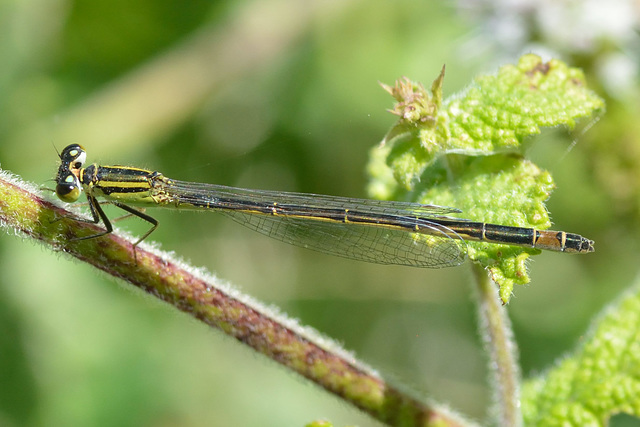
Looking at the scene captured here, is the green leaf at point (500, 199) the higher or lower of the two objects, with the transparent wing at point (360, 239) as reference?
lower

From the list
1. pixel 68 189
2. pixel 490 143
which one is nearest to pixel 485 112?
pixel 490 143

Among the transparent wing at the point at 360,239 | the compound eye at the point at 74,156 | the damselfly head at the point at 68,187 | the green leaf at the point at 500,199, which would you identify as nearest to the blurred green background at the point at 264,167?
the transparent wing at the point at 360,239

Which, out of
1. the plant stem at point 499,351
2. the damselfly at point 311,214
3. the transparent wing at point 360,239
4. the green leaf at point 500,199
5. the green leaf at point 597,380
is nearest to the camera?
the green leaf at point 500,199

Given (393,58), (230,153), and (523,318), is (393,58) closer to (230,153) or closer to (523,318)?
(230,153)

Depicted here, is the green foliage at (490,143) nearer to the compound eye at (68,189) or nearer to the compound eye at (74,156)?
the compound eye at (68,189)

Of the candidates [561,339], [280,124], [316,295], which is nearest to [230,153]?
[280,124]

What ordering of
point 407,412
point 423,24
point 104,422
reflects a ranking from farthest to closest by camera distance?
point 423,24 → point 104,422 → point 407,412

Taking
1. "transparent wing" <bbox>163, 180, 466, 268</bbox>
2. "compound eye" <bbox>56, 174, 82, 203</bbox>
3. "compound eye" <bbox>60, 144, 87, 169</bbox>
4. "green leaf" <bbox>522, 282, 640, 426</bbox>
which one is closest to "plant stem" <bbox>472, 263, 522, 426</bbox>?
"green leaf" <bbox>522, 282, 640, 426</bbox>
